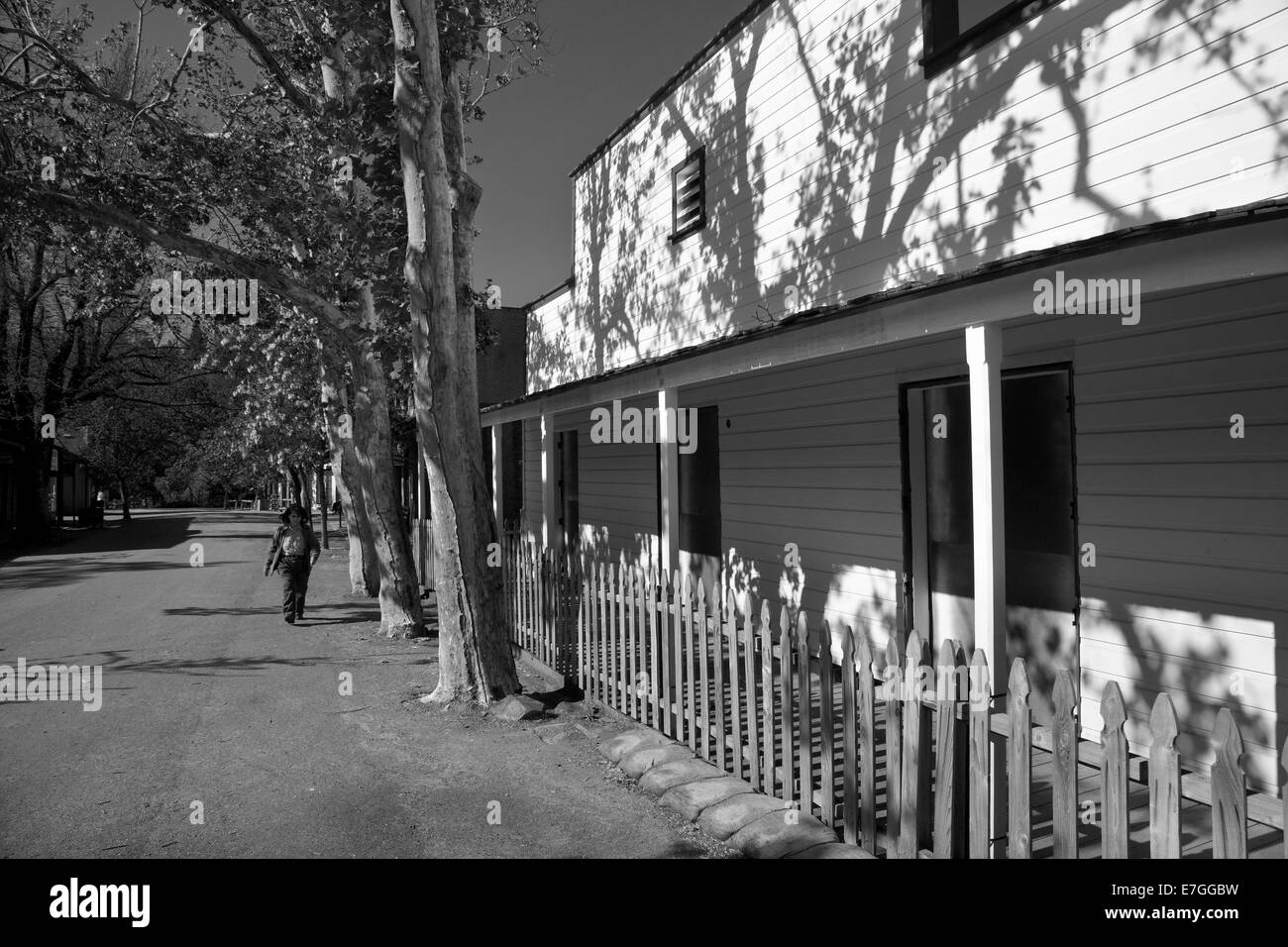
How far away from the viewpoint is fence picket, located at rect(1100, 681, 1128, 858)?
2.88m

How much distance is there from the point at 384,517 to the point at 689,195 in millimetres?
5834

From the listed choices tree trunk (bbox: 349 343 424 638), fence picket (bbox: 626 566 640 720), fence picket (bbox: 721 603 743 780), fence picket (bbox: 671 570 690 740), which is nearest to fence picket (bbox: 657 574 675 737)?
fence picket (bbox: 671 570 690 740)

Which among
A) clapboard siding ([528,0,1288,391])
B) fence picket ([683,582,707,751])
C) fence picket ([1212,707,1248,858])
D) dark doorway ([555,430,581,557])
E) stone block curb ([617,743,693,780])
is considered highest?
clapboard siding ([528,0,1288,391])

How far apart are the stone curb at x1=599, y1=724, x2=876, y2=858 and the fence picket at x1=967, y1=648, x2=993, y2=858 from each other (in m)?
0.79

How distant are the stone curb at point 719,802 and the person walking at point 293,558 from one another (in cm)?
766

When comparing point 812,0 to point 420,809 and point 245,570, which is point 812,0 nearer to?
point 420,809

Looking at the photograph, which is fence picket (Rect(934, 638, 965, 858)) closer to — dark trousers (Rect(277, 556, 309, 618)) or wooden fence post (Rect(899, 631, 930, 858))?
wooden fence post (Rect(899, 631, 930, 858))

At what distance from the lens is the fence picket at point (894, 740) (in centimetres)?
390

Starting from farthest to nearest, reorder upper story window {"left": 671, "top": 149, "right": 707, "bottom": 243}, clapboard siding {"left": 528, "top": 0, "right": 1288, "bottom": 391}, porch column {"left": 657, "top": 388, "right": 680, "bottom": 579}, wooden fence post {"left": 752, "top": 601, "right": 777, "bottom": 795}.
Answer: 1. upper story window {"left": 671, "top": 149, "right": 707, "bottom": 243}
2. porch column {"left": 657, "top": 388, "right": 680, "bottom": 579}
3. wooden fence post {"left": 752, "top": 601, "right": 777, "bottom": 795}
4. clapboard siding {"left": 528, "top": 0, "right": 1288, "bottom": 391}

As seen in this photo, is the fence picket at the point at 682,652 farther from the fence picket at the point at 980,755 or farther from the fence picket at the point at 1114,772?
the fence picket at the point at 1114,772

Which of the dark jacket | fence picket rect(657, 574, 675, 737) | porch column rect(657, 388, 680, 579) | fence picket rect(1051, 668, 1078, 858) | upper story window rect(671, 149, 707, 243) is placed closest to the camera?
fence picket rect(1051, 668, 1078, 858)

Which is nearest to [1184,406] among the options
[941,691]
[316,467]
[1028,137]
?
[1028,137]
